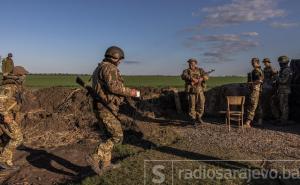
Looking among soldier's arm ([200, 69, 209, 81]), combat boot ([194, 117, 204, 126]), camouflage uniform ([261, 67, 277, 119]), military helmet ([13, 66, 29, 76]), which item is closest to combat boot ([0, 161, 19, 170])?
military helmet ([13, 66, 29, 76])

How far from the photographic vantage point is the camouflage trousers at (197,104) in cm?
1627

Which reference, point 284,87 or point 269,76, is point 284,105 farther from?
point 269,76

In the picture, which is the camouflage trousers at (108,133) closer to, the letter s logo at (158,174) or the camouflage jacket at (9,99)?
the letter s logo at (158,174)

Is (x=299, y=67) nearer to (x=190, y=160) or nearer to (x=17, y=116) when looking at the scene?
(x=190, y=160)

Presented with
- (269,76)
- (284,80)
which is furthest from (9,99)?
(269,76)

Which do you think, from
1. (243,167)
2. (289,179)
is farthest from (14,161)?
(289,179)

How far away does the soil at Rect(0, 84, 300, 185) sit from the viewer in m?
10.2

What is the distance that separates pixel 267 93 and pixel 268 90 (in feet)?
0.44

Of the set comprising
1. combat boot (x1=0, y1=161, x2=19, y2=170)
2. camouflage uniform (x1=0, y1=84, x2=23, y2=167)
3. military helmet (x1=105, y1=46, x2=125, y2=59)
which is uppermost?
military helmet (x1=105, y1=46, x2=125, y2=59)

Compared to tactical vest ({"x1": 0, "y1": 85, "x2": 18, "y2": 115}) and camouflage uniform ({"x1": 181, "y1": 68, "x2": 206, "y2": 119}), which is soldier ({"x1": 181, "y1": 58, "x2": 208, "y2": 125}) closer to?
camouflage uniform ({"x1": 181, "y1": 68, "x2": 206, "y2": 119})

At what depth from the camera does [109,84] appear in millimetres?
8805

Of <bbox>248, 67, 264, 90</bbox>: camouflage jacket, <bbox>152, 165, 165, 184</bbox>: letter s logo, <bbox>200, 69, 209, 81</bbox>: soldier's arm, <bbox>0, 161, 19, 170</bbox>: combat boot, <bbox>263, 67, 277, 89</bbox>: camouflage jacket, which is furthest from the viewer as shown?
<bbox>263, 67, 277, 89</bbox>: camouflage jacket

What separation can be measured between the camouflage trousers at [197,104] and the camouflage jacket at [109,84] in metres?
7.42

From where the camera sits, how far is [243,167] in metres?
9.27
